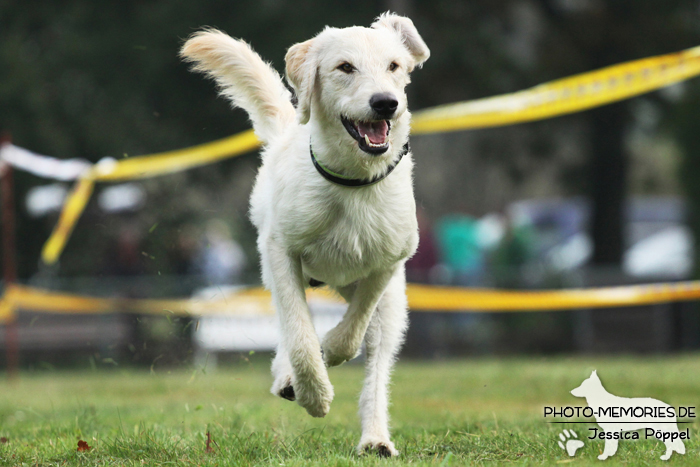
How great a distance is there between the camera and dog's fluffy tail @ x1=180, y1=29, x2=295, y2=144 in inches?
208

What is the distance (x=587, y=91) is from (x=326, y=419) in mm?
4103

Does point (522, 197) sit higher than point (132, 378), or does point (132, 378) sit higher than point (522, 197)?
point (522, 197)

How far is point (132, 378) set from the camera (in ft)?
34.6

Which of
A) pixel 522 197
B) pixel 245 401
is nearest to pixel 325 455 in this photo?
pixel 245 401

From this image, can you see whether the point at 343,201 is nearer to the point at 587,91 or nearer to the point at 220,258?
the point at 587,91

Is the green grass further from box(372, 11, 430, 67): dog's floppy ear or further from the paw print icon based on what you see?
box(372, 11, 430, 67): dog's floppy ear

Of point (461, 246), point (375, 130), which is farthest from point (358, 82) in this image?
point (461, 246)

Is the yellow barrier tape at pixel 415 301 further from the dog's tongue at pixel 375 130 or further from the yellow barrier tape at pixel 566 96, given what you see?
the dog's tongue at pixel 375 130

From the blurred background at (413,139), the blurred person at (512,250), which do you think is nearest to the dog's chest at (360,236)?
the blurred background at (413,139)

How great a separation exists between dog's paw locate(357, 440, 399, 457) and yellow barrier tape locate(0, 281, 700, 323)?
5085mm

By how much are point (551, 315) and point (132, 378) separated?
589 centimetres

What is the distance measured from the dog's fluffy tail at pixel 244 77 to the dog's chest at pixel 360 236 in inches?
44.5

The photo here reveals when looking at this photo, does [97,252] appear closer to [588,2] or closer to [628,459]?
[588,2]

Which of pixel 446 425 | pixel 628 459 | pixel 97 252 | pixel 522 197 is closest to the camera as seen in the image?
pixel 628 459
